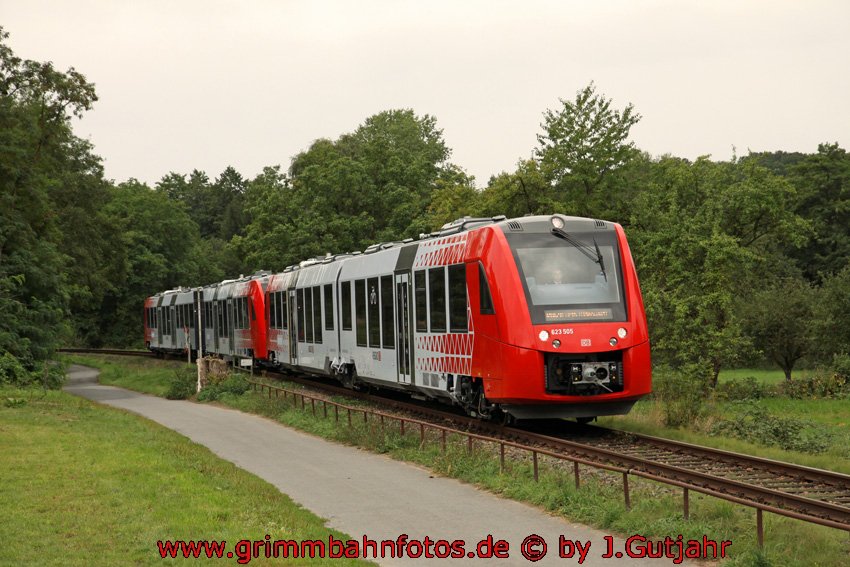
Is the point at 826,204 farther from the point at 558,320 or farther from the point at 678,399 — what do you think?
the point at 558,320

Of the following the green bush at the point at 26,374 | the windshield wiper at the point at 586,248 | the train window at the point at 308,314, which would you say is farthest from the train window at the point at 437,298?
the green bush at the point at 26,374

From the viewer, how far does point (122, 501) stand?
1238cm

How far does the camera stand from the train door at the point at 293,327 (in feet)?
106

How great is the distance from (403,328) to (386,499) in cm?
888

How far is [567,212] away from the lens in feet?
126

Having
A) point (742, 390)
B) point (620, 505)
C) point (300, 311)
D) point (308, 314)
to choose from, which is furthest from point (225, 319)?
point (620, 505)

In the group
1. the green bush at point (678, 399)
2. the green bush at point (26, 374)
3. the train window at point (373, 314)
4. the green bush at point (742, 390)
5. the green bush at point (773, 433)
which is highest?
the train window at point (373, 314)

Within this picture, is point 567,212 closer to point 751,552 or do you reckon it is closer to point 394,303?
point 394,303

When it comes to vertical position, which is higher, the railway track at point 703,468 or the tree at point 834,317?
the tree at point 834,317

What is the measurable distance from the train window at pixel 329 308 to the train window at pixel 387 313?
472 cm

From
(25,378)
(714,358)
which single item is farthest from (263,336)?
(714,358)

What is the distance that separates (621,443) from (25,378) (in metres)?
23.5

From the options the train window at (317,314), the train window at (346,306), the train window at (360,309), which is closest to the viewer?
the train window at (360,309)

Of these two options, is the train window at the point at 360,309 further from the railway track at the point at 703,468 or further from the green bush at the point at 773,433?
the green bush at the point at 773,433
